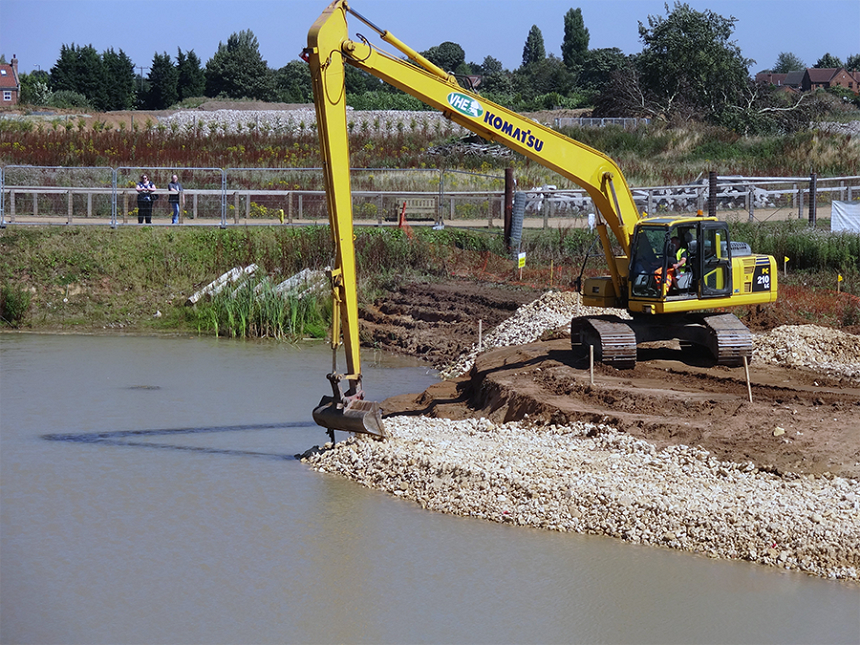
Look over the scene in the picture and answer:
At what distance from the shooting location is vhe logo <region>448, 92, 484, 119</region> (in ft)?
44.2

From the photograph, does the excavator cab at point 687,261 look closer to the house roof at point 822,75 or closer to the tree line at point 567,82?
the tree line at point 567,82

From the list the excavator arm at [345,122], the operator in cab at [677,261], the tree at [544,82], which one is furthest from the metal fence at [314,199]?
the tree at [544,82]

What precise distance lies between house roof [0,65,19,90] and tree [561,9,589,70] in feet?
190

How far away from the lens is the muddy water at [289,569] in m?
8.47

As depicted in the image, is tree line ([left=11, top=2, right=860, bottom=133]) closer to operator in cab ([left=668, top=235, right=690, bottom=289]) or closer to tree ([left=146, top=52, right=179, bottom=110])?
tree ([left=146, top=52, right=179, bottom=110])

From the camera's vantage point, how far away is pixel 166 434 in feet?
46.9

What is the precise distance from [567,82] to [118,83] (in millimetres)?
39157

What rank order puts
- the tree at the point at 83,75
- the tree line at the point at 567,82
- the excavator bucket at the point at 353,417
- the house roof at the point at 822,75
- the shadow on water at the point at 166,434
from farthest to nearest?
the house roof at the point at 822,75 → the tree at the point at 83,75 → the tree line at the point at 567,82 → the shadow on water at the point at 166,434 → the excavator bucket at the point at 353,417

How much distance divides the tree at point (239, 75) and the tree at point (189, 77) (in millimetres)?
945

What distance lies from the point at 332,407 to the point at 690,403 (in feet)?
15.8

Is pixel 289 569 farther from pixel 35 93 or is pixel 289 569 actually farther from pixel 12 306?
pixel 35 93

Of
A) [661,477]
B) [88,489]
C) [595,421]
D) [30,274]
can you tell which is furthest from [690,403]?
[30,274]

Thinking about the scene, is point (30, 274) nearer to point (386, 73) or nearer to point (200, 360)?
point (200, 360)

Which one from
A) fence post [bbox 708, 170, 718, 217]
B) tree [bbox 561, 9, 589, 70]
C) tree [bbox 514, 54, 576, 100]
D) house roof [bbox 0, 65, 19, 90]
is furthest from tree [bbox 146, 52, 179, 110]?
fence post [bbox 708, 170, 718, 217]
